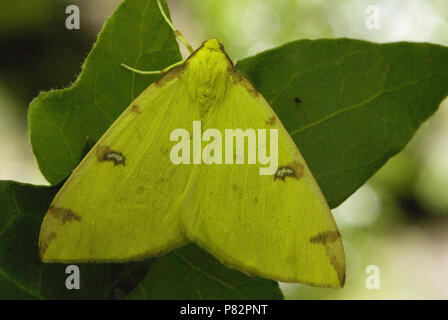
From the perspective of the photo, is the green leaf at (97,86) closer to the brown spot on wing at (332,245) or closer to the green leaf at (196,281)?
the green leaf at (196,281)

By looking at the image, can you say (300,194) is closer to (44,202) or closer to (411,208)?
(44,202)

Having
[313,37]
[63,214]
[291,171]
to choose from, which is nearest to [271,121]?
[291,171]

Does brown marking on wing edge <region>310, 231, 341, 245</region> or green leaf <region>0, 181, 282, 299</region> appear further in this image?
brown marking on wing edge <region>310, 231, 341, 245</region>

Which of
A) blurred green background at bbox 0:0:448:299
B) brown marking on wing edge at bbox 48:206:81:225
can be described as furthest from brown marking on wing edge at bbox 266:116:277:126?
blurred green background at bbox 0:0:448:299

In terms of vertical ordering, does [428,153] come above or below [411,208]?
above

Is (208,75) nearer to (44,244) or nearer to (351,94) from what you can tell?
Result: (351,94)

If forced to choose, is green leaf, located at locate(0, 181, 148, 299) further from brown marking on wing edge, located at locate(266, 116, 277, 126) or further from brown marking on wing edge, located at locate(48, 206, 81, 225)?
brown marking on wing edge, located at locate(266, 116, 277, 126)
